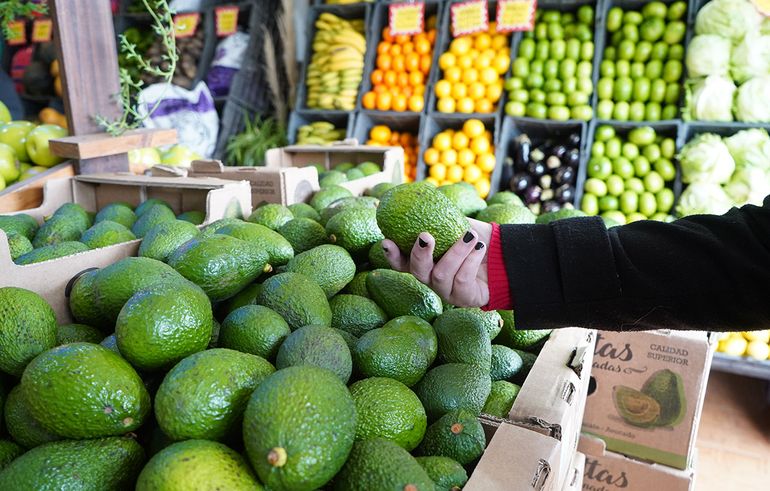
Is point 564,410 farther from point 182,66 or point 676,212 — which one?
point 182,66

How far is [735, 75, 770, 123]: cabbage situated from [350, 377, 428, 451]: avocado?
379cm

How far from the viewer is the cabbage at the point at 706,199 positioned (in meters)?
3.67

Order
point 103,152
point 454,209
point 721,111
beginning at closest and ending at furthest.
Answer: point 454,209 < point 103,152 < point 721,111

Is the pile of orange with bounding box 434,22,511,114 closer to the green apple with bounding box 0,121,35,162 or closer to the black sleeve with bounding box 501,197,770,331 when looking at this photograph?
the green apple with bounding box 0,121,35,162

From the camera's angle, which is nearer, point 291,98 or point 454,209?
point 454,209

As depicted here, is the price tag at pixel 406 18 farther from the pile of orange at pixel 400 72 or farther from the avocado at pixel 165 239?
the avocado at pixel 165 239

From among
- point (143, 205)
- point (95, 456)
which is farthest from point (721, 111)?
point (95, 456)

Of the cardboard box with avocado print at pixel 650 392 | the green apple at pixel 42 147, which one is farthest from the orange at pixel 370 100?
the cardboard box with avocado print at pixel 650 392

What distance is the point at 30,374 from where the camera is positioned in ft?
3.12

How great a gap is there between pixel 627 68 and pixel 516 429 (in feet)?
12.8

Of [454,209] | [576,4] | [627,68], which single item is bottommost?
[454,209]

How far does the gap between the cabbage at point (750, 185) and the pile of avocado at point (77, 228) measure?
145 inches

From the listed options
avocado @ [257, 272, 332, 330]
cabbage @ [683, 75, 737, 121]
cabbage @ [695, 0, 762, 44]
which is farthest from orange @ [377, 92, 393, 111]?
avocado @ [257, 272, 332, 330]

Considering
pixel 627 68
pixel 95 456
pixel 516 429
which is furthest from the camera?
pixel 627 68
